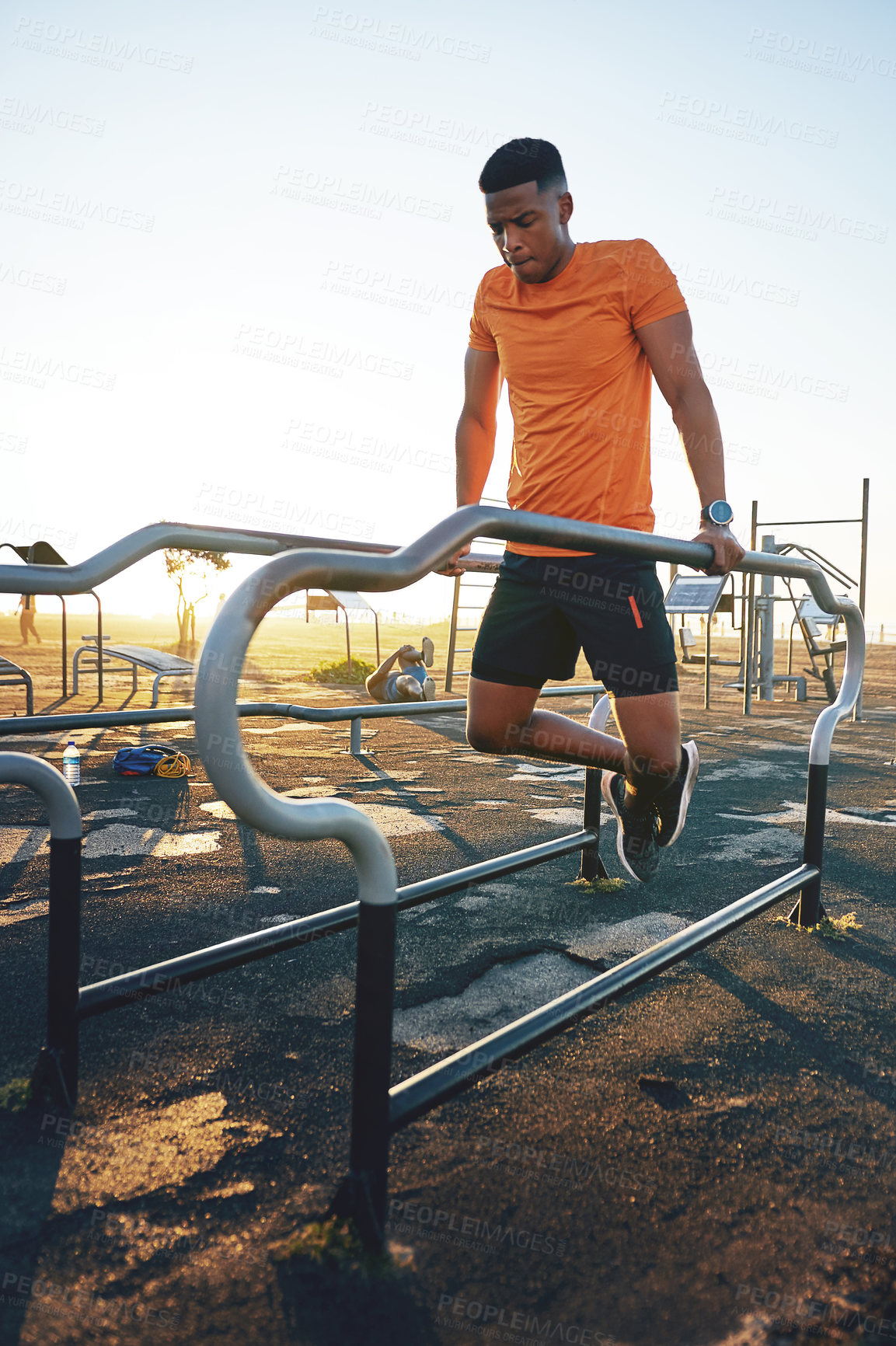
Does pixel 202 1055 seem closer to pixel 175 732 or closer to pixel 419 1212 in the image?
pixel 419 1212

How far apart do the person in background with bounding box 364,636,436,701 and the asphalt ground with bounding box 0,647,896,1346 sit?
462 centimetres

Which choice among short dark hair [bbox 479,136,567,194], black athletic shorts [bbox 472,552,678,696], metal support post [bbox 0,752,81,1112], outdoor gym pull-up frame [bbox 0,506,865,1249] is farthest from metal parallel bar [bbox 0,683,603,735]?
short dark hair [bbox 479,136,567,194]

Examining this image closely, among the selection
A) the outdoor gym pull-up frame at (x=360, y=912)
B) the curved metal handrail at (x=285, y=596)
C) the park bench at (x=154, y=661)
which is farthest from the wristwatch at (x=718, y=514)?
the park bench at (x=154, y=661)

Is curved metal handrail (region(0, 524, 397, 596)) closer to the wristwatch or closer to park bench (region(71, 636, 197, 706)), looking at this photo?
the wristwatch

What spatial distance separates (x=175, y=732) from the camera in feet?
23.8

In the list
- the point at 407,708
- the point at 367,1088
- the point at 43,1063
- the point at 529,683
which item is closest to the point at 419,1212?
the point at 367,1088

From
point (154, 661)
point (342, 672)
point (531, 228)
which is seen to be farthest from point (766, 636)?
point (531, 228)

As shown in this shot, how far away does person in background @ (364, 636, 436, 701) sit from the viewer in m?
7.73

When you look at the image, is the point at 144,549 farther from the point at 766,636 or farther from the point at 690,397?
the point at 766,636

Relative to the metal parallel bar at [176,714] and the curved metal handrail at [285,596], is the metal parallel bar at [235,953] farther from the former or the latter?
the curved metal handrail at [285,596]

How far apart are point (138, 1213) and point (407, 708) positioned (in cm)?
202

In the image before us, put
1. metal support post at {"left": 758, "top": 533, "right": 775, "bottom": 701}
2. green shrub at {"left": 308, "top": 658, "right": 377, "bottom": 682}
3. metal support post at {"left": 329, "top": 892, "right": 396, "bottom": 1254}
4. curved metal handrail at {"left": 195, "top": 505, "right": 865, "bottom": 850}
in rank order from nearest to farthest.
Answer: curved metal handrail at {"left": 195, "top": 505, "right": 865, "bottom": 850} < metal support post at {"left": 329, "top": 892, "right": 396, "bottom": 1254} < metal support post at {"left": 758, "top": 533, "right": 775, "bottom": 701} < green shrub at {"left": 308, "top": 658, "right": 377, "bottom": 682}

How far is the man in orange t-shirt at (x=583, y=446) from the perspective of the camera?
1.89 meters

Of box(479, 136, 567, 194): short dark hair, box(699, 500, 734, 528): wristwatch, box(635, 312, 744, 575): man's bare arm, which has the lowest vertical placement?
box(699, 500, 734, 528): wristwatch
